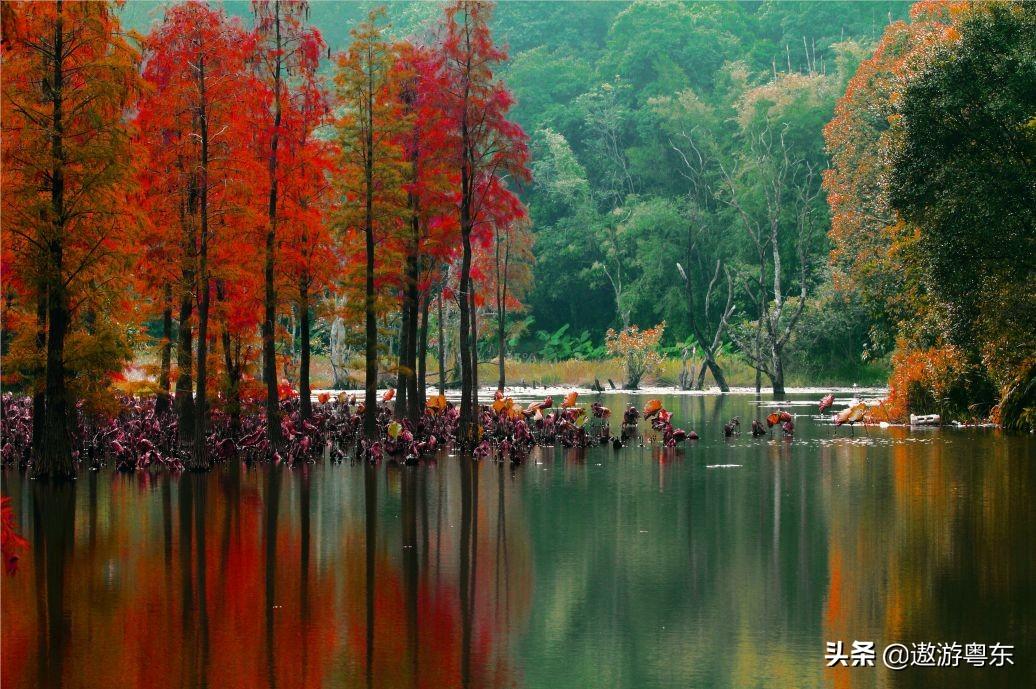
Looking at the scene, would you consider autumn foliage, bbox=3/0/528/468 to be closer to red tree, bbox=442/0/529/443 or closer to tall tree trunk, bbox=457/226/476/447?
red tree, bbox=442/0/529/443

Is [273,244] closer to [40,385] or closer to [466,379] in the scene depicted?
[466,379]

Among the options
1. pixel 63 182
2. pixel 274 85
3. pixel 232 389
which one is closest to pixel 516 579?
pixel 63 182

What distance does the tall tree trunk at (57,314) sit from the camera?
75.9ft

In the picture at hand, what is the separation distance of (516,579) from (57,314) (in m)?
13.1

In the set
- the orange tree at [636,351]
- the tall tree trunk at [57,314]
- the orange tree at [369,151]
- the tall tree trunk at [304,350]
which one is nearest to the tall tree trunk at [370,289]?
the orange tree at [369,151]

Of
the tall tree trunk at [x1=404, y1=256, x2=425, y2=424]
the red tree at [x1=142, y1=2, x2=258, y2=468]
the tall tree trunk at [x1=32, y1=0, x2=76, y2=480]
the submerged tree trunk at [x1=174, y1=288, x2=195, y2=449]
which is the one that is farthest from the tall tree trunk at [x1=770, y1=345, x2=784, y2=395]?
the tall tree trunk at [x1=32, y1=0, x2=76, y2=480]

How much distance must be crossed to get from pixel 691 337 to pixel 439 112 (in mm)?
52669

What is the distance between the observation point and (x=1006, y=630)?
1137cm

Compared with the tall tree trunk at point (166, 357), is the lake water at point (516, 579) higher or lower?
lower

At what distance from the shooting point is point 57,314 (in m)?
23.9

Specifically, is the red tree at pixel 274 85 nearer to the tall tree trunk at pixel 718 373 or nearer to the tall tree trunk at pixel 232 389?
the tall tree trunk at pixel 232 389

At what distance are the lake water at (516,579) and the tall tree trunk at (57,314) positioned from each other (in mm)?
826

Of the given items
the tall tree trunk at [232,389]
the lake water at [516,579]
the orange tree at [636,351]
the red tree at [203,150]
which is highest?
the red tree at [203,150]

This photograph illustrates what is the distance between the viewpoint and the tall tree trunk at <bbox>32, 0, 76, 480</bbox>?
75.9 ft
